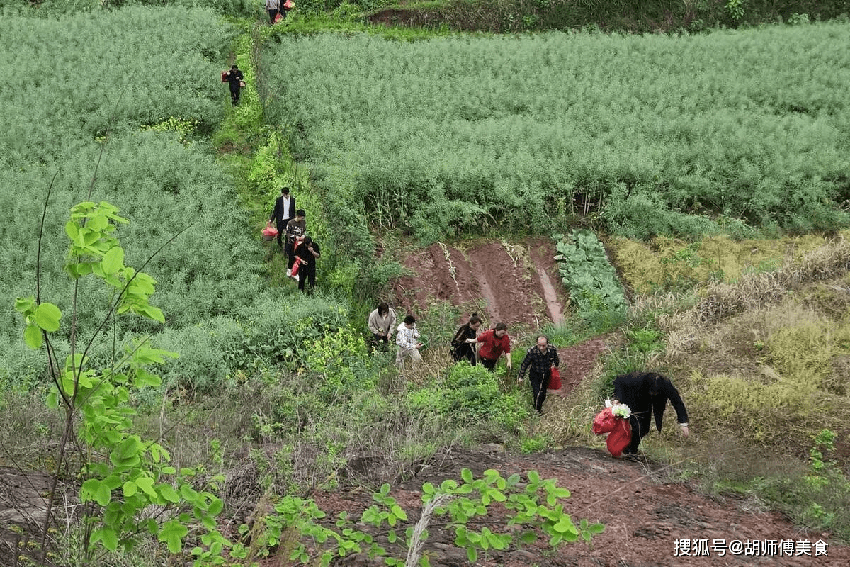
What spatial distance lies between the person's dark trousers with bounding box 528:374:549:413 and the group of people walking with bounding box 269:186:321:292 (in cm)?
474

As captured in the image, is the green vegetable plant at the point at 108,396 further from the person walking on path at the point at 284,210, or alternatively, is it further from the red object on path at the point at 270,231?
the red object on path at the point at 270,231

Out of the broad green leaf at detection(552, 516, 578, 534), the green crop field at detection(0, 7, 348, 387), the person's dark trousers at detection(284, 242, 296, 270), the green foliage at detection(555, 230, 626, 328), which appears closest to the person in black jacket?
the broad green leaf at detection(552, 516, 578, 534)

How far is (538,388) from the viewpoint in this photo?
11.0 meters

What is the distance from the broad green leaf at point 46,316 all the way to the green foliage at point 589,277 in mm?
10385

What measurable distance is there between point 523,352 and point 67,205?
32.2ft

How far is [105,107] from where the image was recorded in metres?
20.8

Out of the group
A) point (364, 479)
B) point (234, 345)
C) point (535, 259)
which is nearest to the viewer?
point (364, 479)

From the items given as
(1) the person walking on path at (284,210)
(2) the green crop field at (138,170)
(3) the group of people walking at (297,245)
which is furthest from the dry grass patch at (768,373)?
(1) the person walking on path at (284,210)

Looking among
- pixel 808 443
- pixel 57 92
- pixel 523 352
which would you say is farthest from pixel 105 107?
pixel 808 443

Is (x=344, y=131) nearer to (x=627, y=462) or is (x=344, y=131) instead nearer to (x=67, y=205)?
(x=67, y=205)

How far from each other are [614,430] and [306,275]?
7.01m

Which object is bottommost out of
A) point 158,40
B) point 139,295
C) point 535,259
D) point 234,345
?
point 234,345

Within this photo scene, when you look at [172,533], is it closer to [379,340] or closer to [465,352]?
[465,352]

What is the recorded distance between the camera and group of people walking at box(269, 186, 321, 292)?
46.3 feet
